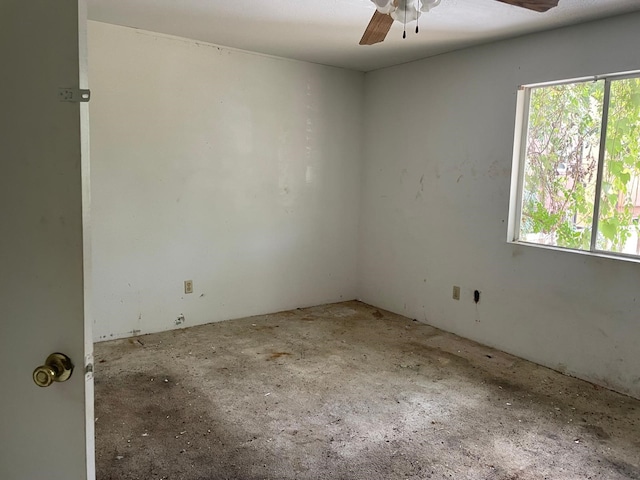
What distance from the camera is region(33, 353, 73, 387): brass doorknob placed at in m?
0.92

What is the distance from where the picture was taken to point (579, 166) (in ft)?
10.7

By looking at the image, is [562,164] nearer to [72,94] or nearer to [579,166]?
[579,166]

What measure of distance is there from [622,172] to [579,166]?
297 millimetres

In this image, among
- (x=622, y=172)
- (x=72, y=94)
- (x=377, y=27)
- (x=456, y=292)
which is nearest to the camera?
(x=72, y=94)

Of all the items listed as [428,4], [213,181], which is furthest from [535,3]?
[213,181]

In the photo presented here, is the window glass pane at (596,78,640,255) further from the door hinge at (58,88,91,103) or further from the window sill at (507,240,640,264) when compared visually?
the door hinge at (58,88,91,103)

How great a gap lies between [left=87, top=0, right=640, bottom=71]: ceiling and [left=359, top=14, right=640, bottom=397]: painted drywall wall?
20 centimetres

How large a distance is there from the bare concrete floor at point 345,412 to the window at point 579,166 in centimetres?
102

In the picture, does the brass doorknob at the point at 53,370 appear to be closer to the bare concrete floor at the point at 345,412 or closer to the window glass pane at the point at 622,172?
the bare concrete floor at the point at 345,412

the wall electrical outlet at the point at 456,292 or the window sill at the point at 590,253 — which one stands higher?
the window sill at the point at 590,253

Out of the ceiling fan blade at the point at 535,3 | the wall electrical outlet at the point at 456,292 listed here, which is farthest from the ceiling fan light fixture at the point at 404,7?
the wall electrical outlet at the point at 456,292

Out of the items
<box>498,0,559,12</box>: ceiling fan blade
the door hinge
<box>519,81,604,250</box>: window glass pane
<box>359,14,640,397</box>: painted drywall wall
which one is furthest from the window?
the door hinge

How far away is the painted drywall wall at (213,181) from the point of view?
361cm

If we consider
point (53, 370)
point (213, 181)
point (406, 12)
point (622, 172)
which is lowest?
point (53, 370)
